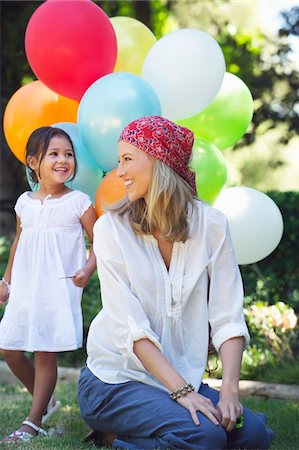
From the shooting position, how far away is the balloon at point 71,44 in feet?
12.8

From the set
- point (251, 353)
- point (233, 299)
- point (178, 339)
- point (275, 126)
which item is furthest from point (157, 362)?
point (275, 126)

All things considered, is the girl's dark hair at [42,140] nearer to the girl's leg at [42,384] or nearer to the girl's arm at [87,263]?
the girl's arm at [87,263]

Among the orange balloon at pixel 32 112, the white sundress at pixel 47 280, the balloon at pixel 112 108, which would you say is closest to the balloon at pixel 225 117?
the balloon at pixel 112 108

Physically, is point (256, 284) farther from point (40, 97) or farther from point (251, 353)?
point (40, 97)

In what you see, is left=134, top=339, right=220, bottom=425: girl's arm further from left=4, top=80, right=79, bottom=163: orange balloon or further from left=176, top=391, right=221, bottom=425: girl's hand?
left=4, top=80, right=79, bottom=163: orange balloon

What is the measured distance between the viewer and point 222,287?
2.96 meters

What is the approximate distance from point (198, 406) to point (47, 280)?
3.82ft

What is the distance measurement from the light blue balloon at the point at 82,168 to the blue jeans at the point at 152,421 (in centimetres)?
124

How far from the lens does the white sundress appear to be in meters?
3.54

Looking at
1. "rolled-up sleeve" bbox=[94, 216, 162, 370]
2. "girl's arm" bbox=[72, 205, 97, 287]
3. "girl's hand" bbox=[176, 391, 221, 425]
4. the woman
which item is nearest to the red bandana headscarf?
the woman

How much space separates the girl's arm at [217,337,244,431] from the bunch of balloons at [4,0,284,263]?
1122 millimetres

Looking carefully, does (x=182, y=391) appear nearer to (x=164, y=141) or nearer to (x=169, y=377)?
(x=169, y=377)

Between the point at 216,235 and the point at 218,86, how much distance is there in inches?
52.8

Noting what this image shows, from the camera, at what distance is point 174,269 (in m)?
2.97
